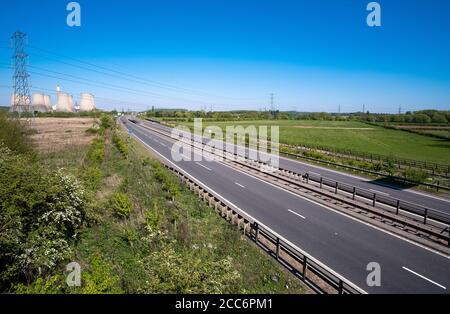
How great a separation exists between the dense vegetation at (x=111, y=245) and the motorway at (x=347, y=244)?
2.64 meters

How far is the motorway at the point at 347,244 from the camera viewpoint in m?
11.9

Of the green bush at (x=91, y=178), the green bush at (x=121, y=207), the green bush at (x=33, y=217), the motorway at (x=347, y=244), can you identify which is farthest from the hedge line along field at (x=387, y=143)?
the green bush at (x=33, y=217)

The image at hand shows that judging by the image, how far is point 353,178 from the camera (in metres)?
32.8

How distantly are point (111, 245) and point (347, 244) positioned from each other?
12670 mm

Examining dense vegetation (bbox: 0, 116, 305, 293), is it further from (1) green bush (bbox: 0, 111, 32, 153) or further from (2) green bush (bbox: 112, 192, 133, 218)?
(1) green bush (bbox: 0, 111, 32, 153)

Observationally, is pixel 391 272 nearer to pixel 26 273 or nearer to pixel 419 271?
pixel 419 271

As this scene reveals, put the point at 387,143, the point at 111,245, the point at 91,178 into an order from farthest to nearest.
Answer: the point at 387,143 < the point at 91,178 < the point at 111,245

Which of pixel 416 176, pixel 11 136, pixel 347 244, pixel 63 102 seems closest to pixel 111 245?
pixel 347 244

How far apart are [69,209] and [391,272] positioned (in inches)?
624

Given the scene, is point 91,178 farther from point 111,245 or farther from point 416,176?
point 416,176

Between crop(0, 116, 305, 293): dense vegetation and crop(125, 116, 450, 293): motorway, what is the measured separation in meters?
2.64

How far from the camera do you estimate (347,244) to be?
1516 cm

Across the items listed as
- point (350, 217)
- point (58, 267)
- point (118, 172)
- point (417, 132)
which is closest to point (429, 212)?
point (350, 217)

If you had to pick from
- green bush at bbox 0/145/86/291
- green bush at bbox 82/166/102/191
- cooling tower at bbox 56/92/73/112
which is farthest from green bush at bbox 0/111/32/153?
cooling tower at bbox 56/92/73/112
